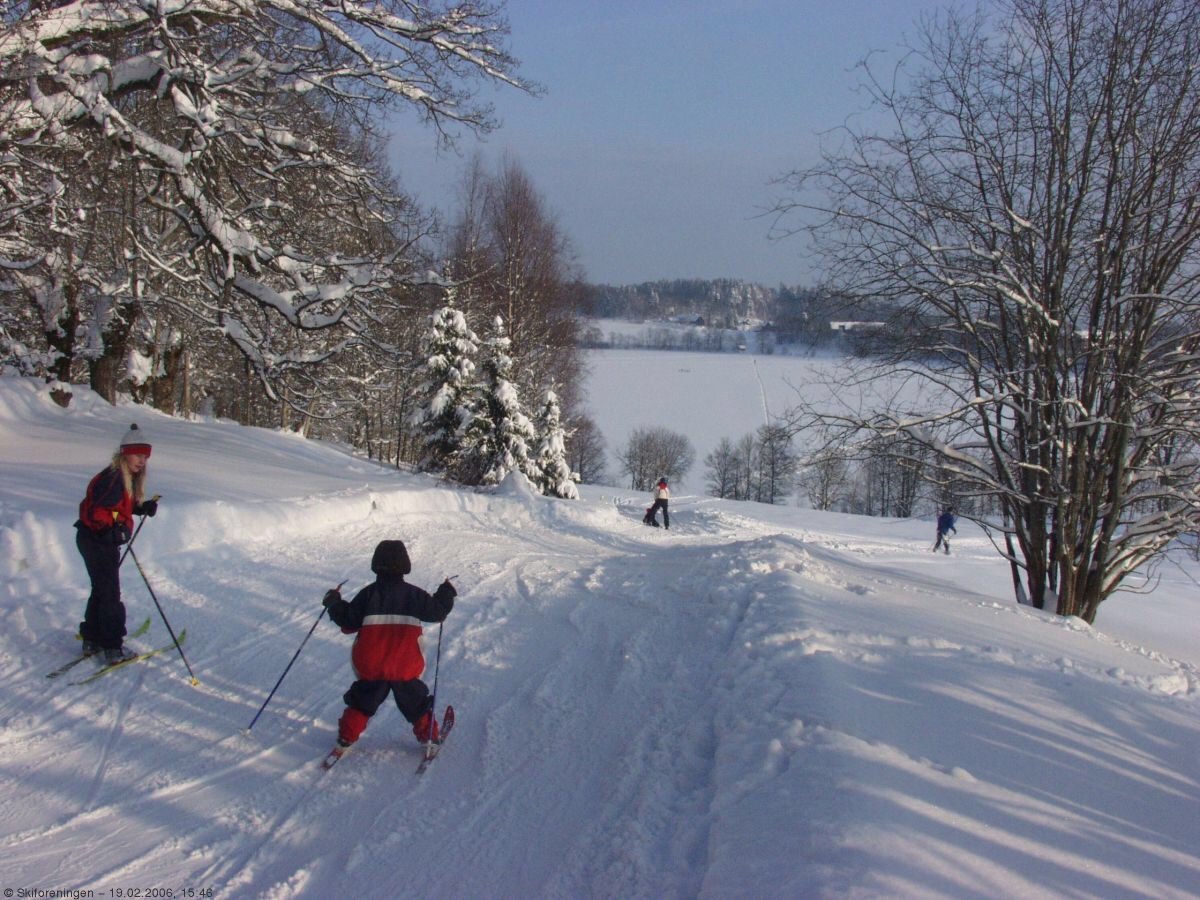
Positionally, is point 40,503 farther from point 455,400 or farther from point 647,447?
point 647,447

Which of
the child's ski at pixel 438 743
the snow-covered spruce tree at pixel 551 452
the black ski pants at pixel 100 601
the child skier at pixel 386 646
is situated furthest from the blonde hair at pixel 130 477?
the snow-covered spruce tree at pixel 551 452

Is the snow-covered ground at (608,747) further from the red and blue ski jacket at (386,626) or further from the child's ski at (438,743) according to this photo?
the red and blue ski jacket at (386,626)

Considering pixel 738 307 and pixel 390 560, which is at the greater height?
pixel 738 307

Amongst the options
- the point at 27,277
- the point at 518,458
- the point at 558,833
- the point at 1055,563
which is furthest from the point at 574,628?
the point at 518,458

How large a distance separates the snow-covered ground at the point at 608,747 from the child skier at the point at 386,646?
26 cm

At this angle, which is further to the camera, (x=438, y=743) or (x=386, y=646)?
(x=438, y=743)

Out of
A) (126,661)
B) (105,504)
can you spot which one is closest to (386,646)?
(126,661)

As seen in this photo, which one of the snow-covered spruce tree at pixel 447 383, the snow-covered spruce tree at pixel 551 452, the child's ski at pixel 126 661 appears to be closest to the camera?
the child's ski at pixel 126 661

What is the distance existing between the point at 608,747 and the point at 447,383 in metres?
21.4

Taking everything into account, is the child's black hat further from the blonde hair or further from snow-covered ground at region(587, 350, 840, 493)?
snow-covered ground at region(587, 350, 840, 493)

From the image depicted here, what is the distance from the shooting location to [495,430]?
24.0 metres

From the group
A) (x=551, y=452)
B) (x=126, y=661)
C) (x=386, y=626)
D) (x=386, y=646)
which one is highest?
(x=551, y=452)

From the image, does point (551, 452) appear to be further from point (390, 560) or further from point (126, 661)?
point (390, 560)

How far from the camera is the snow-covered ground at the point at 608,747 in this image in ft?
9.97
